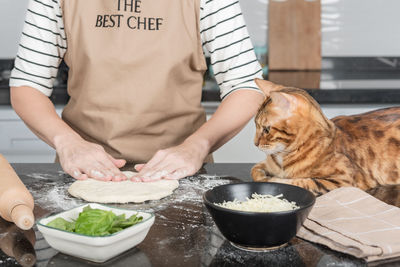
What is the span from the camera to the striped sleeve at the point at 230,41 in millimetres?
1589

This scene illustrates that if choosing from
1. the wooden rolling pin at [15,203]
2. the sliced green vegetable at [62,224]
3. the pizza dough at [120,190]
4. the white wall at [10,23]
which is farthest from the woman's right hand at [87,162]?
the white wall at [10,23]

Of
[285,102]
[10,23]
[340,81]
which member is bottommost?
[340,81]

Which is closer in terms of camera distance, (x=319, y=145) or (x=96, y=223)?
(x=96, y=223)

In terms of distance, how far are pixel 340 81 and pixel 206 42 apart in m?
1.41

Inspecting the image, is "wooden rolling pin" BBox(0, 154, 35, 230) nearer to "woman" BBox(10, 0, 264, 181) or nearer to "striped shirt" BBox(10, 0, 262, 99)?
"woman" BBox(10, 0, 264, 181)

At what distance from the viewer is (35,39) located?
1.62 m

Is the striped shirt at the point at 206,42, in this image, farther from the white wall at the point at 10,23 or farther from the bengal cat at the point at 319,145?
the white wall at the point at 10,23

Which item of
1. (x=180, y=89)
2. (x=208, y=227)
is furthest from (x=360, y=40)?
(x=208, y=227)

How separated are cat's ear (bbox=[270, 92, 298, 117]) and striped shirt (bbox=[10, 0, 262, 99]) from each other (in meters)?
0.52

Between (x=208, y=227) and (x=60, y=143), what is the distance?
613 millimetres

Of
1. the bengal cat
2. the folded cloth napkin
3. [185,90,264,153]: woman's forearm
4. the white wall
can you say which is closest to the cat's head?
the bengal cat

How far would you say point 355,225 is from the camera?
0.92 meters

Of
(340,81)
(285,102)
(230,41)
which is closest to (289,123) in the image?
(285,102)

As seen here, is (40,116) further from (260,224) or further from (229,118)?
(260,224)
